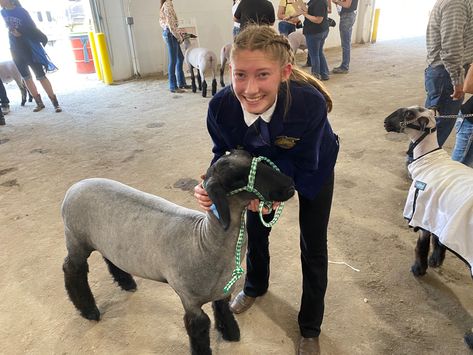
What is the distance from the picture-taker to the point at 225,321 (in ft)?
6.43

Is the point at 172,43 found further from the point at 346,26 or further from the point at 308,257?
the point at 308,257

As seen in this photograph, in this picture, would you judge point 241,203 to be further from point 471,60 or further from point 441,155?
point 471,60

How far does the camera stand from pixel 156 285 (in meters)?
2.42

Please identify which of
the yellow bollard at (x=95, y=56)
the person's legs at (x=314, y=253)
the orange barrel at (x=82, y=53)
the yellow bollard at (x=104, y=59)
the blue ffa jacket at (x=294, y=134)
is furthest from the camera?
the orange barrel at (x=82, y=53)

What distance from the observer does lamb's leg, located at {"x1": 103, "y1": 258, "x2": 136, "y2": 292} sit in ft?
7.58

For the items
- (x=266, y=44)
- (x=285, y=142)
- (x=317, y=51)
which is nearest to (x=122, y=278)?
(x=285, y=142)

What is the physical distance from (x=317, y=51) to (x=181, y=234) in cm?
642

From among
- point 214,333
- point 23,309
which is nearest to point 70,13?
point 23,309

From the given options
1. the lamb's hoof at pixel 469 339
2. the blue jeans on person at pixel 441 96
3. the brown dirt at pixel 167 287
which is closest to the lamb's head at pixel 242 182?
the brown dirt at pixel 167 287

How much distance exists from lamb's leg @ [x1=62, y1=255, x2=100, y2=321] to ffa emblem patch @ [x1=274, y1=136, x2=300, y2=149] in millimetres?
1343

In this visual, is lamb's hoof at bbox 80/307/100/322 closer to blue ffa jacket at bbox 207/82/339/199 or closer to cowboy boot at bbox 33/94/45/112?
blue ffa jacket at bbox 207/82/339/199

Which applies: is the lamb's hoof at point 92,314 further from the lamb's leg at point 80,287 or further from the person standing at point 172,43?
the person standing at point 172,43

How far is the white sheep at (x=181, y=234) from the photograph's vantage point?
1.37 meters

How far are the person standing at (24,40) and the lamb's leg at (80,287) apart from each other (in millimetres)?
4858
